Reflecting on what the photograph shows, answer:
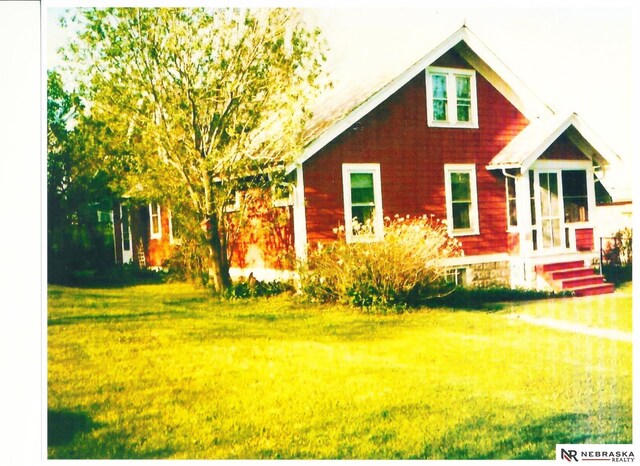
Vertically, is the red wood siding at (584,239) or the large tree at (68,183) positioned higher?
the large tree at (68,183)

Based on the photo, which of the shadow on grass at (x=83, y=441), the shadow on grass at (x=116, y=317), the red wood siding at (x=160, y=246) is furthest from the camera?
the red wood siding at (x=160, y=246)

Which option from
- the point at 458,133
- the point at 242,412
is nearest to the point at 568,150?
the point at 458,133

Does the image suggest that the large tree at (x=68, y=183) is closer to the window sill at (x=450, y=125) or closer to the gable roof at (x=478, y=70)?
the gable roof at (x=478, y=70)

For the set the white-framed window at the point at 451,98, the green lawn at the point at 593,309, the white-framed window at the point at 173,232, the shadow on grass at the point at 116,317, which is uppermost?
the white-framed window at the point at 451,98

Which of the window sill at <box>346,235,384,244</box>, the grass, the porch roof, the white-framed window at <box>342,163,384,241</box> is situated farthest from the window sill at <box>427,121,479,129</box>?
the grass

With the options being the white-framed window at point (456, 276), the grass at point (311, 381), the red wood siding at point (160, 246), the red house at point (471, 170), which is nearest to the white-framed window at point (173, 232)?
the red wood siding at point (160, 246)

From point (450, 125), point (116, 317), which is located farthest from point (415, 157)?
point (116, 317)

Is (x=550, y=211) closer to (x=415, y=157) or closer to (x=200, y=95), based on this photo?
(x=415, y=157)

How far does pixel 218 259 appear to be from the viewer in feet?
16.0

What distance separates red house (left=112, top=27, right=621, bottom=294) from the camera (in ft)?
16.0

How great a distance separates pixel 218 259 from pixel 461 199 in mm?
2534

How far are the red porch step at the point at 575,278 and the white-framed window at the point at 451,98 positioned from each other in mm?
1746

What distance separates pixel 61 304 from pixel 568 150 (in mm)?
5372

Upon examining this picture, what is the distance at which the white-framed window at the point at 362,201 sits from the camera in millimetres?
4883
